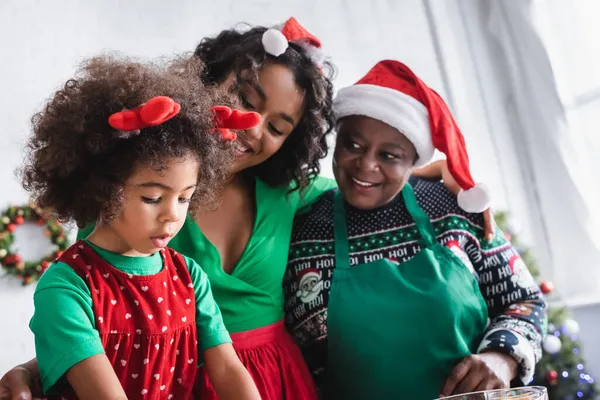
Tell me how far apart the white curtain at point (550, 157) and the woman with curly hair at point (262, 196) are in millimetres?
1646

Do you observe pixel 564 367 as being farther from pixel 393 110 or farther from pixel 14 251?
pixel 14 251

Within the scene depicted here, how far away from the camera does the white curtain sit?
108 inches

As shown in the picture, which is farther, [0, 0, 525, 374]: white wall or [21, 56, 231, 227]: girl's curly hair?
[0, 0, 525, 374]: white wall

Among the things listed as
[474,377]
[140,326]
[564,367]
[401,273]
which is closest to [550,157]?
[564,367]

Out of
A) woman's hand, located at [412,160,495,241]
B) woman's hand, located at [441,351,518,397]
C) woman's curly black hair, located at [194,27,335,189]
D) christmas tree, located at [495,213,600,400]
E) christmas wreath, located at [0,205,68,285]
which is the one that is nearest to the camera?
woman's hand, located at [441,351,518,397]

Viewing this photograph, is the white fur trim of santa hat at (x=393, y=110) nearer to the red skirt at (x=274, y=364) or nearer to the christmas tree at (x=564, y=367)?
the red skirt at (x=274, y=364)

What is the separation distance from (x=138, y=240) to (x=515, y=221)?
2289 mm

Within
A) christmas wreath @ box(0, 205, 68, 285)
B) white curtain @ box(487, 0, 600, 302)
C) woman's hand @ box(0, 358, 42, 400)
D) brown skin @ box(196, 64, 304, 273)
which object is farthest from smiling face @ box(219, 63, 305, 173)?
white curtain @ box(487, 0, 600, 302)

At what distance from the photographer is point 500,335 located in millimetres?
1311

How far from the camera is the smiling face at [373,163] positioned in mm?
1441

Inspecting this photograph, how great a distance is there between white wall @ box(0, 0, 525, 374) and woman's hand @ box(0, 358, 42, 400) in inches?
53.6

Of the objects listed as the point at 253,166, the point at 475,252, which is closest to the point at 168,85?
the point at 253,166

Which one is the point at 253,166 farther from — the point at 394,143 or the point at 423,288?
the point at 423,288

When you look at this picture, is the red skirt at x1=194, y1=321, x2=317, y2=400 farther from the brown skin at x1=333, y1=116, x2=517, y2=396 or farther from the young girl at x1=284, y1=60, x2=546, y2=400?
the brown skin at x1=333, y1=116, x2=517, y2=396
